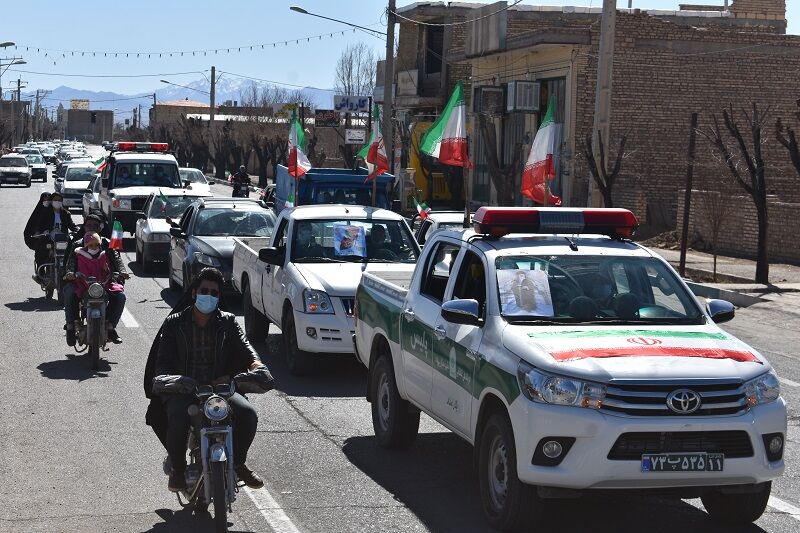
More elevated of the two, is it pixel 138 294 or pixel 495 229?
pixel 495 229

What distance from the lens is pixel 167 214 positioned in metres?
27.2

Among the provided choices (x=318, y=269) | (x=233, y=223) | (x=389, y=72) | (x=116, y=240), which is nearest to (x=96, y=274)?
(x=116, y=240)

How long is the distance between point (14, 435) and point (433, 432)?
134 inches

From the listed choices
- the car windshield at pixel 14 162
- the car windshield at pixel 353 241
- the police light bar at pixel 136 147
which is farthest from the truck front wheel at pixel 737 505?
the car windshield at pixel 14 162

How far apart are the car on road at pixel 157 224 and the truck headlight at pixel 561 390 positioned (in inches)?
659

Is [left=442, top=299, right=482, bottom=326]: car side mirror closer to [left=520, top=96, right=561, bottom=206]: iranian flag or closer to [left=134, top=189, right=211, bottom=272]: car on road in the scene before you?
[left=520, top=96, right=561, bottom=206]: iranian flag

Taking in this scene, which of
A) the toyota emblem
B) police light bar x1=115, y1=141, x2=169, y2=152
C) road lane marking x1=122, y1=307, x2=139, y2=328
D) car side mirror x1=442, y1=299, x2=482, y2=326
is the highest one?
police light bar x1=115, y1=141, x2=169, y2=152

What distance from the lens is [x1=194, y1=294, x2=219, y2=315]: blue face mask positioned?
7.67m

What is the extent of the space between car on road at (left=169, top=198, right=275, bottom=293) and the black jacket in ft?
39.1

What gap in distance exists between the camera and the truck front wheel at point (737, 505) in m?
7.62

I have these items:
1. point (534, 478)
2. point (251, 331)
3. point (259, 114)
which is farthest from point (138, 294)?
point (259, 114)

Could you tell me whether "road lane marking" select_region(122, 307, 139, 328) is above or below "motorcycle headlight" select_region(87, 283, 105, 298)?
below

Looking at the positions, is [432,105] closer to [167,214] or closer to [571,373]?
[167,214]

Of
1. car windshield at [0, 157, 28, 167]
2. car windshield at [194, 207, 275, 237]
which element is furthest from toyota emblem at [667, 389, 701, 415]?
car windshield at [0, 157, 28, 167]
